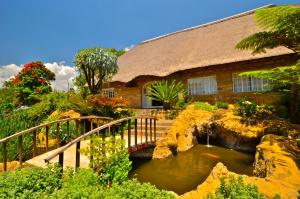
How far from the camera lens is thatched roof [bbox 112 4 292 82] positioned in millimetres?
13898

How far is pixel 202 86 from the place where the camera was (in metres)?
15.1

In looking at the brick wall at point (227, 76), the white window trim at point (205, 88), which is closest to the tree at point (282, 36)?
the brick wall at point (227, 76)

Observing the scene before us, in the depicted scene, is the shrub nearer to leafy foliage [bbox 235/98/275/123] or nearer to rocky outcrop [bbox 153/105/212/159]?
rocky outcrop [bbox 153/105/212/159]

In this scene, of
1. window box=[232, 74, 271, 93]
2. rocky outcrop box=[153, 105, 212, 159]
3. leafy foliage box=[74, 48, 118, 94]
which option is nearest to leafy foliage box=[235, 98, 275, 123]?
rocky outcrop box=[153, 105, 212, 159]

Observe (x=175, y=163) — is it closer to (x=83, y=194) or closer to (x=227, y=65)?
(x=83, y=194)

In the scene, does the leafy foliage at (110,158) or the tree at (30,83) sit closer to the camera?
the leafy foliage at (110,158)

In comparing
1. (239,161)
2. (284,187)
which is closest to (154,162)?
(239,161)

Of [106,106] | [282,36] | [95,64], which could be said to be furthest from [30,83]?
[282,36]

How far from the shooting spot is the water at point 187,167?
6.96m

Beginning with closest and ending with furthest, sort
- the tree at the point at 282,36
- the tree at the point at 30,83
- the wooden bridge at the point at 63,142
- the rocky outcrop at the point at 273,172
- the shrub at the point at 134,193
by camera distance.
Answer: the shrub at the point at 134,193 < the rocky outcrop at the point at 273,172 < the wooden bridge at the point at 63,142 < the tree at the point at 282,36 < the tree at the point at 30,83

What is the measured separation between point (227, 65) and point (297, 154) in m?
8.54

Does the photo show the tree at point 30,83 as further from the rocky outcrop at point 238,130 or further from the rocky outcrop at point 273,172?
the rocky outcrop at point 273,172

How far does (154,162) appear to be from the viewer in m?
9.09

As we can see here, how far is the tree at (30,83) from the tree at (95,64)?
9070mm
